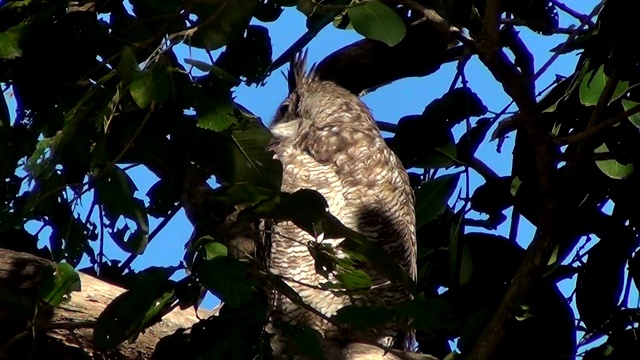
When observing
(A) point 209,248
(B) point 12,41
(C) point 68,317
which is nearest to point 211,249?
(A) point 209,248

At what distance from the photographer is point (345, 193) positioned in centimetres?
301

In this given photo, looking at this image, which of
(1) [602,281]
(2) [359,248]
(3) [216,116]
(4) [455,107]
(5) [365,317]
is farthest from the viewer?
(4) [455,107]

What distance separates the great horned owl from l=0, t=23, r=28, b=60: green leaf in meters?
1.25

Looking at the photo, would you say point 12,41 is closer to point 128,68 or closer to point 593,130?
point 128,68

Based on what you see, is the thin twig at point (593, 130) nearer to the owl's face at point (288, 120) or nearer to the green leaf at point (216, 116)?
the green leaf at point (216, 116)

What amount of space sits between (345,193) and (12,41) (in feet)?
5.04

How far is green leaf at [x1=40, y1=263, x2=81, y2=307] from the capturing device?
5.77ft

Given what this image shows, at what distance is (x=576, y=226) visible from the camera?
8.05 ft

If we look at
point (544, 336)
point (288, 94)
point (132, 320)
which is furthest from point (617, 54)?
point (288, 94)

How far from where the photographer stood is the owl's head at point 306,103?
3291mm

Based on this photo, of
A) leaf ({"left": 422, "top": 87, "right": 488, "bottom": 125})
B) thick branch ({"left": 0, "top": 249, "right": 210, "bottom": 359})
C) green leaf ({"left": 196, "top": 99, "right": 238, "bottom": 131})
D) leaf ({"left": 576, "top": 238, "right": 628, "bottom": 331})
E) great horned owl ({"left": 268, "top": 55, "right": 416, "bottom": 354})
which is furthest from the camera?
great horned owl ({"left": 268, "top": 55, "right": 416, "bottom": 354})

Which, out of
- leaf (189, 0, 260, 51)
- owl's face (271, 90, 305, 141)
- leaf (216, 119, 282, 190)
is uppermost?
owl's face (271, 90, 305, 141)

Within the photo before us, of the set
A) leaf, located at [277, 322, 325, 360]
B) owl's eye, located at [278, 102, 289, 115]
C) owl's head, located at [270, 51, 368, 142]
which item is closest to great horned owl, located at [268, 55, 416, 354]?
owl's head, located at [270, 51, 368, 142]

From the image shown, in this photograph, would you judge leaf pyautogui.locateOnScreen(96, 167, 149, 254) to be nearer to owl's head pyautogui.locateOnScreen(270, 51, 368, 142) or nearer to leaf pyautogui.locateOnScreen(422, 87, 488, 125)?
leaf pyautogui.locateOnScreen(422, 87, 488, 125)
